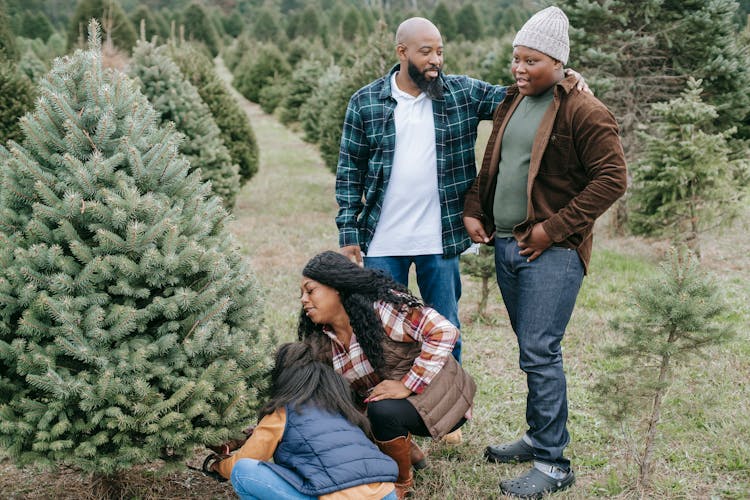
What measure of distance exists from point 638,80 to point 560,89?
737cm

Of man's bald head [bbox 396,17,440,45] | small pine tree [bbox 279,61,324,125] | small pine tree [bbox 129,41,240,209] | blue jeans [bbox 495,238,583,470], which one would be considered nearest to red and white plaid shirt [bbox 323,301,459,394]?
blue jeans [bbox 495,238,583,470]

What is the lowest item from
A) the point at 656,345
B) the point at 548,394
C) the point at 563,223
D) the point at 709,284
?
the point at 548,394

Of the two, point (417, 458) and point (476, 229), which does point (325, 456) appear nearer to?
point (417, 458)

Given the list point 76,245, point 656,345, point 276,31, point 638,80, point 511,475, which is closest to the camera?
point 76,245

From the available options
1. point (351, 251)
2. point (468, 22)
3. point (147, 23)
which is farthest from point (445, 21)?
point (351, 251)

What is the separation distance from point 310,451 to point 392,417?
0.51 metres

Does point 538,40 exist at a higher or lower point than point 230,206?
higher

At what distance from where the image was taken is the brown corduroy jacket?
3123mm

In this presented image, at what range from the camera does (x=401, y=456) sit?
3.39 m

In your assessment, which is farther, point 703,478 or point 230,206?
point 230,206

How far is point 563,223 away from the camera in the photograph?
3.18 meters

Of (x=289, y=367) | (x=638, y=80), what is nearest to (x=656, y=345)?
(x=289, y=367)

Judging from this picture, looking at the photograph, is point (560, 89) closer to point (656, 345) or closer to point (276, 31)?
point (656, 345)

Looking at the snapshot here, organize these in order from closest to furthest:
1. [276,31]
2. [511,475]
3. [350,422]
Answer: [350,422]
[511,475]
[276,31]
